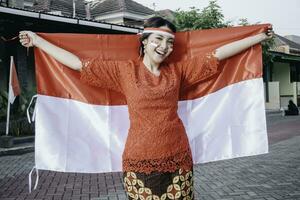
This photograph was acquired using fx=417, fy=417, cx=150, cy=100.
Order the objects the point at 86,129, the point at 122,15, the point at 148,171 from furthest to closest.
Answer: the point at 122,15 → the point at 86,129 → the point at 148,171

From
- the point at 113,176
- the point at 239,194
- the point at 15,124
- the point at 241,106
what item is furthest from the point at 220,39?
the point at 15,124

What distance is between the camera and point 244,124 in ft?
11.5

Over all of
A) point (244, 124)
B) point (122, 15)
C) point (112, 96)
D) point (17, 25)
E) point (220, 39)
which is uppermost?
point (122, 15)

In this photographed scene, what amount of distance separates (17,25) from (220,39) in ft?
39.3

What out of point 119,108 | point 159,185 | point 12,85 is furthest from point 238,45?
point 12,85

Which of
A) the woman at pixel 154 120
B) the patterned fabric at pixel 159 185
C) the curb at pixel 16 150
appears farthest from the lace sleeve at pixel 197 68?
the curb at pixel 16 150

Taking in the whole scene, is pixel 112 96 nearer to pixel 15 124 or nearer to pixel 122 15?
pixel 15 124

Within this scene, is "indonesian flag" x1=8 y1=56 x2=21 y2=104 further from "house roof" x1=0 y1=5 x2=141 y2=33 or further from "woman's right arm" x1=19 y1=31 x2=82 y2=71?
"woman's right arm" x1=19 y1=31 x2=82 y2=71

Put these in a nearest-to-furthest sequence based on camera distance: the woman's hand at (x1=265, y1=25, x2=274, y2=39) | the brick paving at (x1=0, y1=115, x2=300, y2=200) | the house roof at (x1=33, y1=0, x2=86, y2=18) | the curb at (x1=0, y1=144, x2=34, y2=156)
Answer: the woman's hand at (x1=265, y1=25, x2=274, y2=39), the brick paving at (x1=0, y1=115, x2=300, y2=200), the curb at (x1=0, y1=144, x2=34, y2=156), the house roof at (x1=33, y1=0, x2=86, y2=18)

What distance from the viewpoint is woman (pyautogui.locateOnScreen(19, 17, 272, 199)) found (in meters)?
2.76

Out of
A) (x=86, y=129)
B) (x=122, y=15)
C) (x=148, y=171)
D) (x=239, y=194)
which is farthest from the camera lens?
(x=122, y=15)

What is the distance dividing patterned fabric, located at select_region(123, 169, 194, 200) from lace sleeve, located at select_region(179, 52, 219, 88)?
0.68m

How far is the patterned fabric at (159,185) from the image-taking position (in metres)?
2.79

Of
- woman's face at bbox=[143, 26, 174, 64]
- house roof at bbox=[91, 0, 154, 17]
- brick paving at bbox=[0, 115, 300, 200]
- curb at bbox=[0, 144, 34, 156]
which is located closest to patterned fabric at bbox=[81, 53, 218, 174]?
woman's face at bbox=[143, 26, 174, 64]
